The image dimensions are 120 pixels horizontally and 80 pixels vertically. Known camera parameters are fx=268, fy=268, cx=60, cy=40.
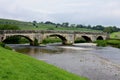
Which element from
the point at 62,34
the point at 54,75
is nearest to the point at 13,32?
the point at 62,34

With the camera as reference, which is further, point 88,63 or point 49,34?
point 49,34

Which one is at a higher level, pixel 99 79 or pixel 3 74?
pixel 3 74

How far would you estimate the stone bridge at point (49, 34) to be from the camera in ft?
334

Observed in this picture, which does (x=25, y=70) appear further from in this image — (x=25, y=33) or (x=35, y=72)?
(x=25, y=33)

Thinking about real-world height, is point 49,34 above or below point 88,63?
above

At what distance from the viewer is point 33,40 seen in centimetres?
11150

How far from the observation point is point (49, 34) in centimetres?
11981

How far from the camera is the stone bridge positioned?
102m

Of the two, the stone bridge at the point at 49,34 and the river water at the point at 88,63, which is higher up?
the stone bridge at the point at 49,34

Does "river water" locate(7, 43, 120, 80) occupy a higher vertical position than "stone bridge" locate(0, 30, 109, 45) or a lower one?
lower

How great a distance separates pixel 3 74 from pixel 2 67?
2.04 m

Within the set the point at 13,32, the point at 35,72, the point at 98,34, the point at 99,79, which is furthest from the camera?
the point at 98,34

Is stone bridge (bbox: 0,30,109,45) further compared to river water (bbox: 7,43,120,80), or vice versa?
stone bridge (bbox: 0,30,109,45)

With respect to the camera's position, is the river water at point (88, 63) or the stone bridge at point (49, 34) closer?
the river water at point (88, 63)
